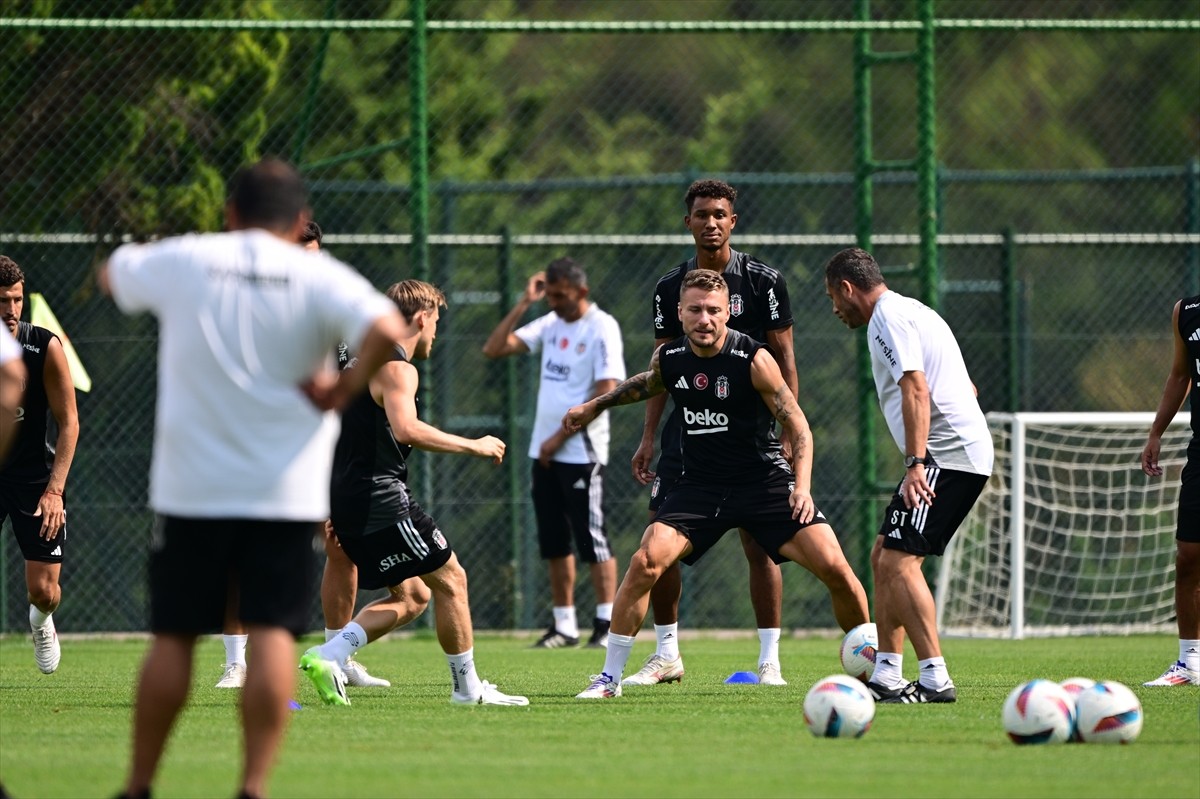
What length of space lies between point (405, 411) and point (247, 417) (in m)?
2.53

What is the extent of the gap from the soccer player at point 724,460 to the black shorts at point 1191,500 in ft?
5.77

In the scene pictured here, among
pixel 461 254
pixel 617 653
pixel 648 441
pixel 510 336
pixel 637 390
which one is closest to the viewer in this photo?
pixel 617 653

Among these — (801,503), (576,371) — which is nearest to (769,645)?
(801,503)

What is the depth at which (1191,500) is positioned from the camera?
354 inches

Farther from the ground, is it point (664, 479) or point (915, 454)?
point (915, 454)

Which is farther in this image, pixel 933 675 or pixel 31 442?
pixel 31 442

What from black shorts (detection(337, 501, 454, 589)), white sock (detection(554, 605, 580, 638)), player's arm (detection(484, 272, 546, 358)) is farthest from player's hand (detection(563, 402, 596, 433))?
player's arm (detection(484, 272, 546, 358))

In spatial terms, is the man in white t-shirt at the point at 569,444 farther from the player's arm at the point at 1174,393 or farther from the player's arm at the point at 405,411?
the player's arm at the point at 405,411

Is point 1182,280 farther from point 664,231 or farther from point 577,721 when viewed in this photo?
point 577,721

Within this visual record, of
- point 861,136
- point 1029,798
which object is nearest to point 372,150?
point 861,136

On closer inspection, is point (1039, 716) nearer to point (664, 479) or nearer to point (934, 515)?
point (934, 515)

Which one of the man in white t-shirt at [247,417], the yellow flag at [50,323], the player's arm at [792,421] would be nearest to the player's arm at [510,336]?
the yellow flag at [50,323]

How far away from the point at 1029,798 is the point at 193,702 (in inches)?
161

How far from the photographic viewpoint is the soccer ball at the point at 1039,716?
6578 mm
